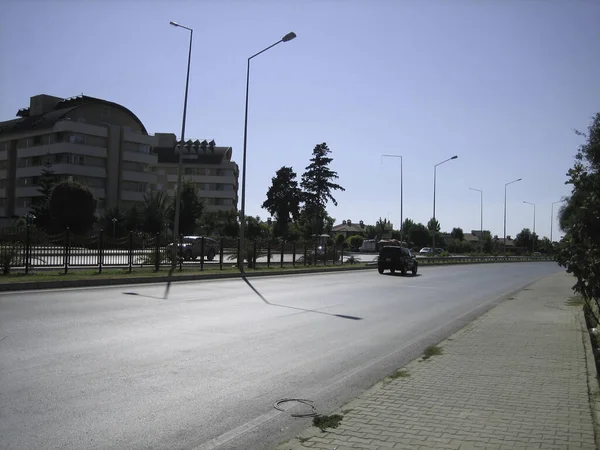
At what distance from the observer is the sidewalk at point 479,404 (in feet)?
15.4

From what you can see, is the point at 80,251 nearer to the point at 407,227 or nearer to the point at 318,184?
the point at 318,184

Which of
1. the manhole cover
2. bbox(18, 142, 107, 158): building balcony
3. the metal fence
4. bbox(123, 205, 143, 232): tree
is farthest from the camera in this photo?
bbox(18, 142, 107, 158): building balcony

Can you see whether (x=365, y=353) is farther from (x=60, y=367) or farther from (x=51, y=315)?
(x=51, y=315)

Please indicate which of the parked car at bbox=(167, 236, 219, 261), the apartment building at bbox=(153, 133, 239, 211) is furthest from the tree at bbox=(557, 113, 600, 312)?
the apartment building at bbox=(153, 133, 239, 211)

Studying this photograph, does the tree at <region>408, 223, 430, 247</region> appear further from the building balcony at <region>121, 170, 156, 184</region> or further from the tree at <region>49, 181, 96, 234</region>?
the tree at <region>49, 181, 96, 234</region>

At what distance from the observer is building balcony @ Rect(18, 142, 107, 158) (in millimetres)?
71188

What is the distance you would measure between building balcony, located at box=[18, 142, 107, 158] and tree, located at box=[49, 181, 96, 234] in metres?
22.8

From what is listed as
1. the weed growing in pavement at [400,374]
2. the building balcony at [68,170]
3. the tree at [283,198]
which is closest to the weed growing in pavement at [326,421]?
the weed growing in pavement at [400,374]

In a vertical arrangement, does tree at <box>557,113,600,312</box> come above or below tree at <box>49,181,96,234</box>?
below

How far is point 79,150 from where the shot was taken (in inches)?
2835

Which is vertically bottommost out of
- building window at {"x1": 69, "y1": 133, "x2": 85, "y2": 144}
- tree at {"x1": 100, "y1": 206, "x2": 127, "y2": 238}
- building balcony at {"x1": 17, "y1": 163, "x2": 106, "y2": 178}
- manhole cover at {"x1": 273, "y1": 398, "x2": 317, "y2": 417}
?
manhole cover at {"x1": 273, "y1": 398, "x2": 317, "y2": 417}

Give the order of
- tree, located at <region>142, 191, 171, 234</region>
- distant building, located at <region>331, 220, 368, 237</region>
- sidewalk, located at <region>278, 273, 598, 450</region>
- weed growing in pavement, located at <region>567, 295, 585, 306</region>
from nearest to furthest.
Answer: sidewalk, located at <region>278, 273, 598, 450</region>, weed growing in pavement, located at <region>567, 295, 585, 306</region>, tree, located at <region>142, 191, 171, 234</region>, distant building, located at <region>331, 220, 368, 237</region>

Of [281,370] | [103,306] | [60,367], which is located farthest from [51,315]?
[281,370]

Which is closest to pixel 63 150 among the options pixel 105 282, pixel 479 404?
pixel 105 282
